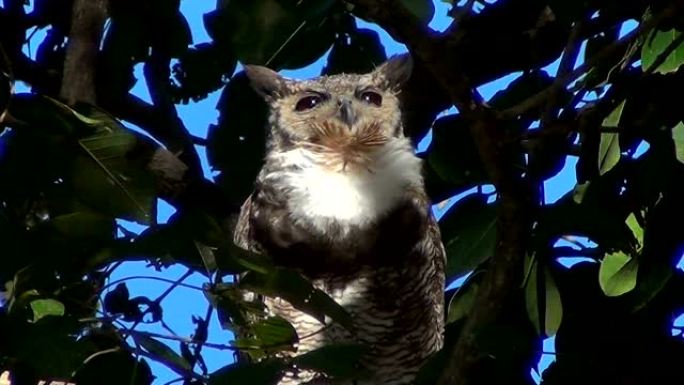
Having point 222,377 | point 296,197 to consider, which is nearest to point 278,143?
point 296,197

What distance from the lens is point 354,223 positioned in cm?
319

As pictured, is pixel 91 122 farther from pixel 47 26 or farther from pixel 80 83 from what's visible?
pixel 47 26

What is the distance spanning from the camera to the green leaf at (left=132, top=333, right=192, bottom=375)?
2062 millimetres

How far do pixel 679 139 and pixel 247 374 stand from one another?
969 mm

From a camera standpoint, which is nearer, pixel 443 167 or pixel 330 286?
pixel 443 167

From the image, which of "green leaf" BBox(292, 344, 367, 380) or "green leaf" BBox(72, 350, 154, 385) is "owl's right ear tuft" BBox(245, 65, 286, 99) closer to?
"green leaf" BBox(72, 350, 154, 385)

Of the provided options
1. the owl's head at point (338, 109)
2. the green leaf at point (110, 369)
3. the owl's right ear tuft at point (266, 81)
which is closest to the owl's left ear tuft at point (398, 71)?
the owl's head at point (338, 109)

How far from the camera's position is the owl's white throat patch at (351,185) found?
321cm

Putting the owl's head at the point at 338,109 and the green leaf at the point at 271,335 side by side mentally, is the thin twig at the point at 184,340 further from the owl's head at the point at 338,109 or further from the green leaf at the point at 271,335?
the owl's head at the point at 338,109

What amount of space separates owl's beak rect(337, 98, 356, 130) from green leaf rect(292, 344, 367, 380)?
143 cm

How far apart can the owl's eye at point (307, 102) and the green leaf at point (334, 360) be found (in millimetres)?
1595

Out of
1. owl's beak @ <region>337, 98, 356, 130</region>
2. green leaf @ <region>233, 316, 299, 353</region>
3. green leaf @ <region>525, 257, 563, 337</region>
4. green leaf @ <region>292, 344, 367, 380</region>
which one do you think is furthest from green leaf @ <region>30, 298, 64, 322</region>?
owl's beak @ <region>337, 98, 356, 130</region>

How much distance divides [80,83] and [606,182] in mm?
1093

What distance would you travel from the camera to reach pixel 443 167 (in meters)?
2.51
